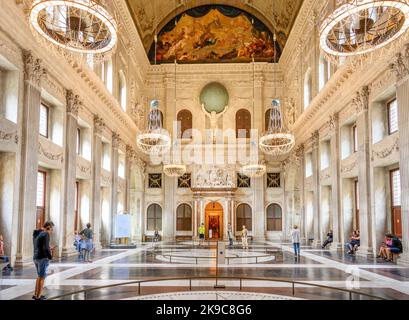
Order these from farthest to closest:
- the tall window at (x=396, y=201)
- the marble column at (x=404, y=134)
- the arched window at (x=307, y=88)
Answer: the arched window at (x=307, y=88) < the tall window at (x=396, y=201) < the marble column at (x=404, y=134)

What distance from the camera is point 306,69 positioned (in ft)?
89.1

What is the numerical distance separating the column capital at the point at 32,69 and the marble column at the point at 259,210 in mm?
21759

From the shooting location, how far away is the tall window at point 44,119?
17.1m

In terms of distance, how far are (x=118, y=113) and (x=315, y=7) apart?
12903 millimetres

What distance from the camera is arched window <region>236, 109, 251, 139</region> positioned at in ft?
115

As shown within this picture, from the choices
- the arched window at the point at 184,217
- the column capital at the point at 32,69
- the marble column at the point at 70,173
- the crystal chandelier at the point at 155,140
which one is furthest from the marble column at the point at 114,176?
the column capital at the point at 32,69

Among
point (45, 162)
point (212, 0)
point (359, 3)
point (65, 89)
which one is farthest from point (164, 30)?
point (359, 3)

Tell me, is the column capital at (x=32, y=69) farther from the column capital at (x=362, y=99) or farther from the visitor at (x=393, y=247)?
the visitor at (x=393, y=247)

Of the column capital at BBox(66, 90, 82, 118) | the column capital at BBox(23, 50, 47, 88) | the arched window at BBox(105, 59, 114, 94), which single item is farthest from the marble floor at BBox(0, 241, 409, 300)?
the arched window at BBox(105, 59, 114, 94)

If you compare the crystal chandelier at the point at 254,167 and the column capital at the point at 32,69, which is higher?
the column capital at the point at 32,69

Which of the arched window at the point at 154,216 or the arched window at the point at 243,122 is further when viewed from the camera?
the arched window at the point at 243,122

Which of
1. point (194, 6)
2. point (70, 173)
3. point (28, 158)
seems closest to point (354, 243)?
point (70, 173)

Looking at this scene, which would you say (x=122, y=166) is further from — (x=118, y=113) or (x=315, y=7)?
(x=315, y=7)

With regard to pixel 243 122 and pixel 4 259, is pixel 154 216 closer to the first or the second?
pixel 243 122
